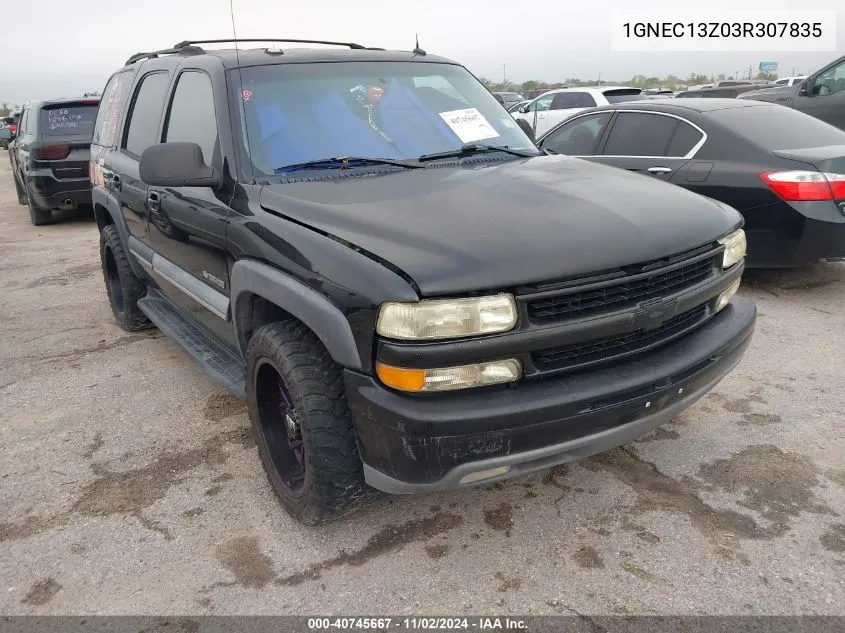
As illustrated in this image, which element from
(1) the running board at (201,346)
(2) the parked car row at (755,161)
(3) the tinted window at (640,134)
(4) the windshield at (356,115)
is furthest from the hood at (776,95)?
(1) the running board at (201,346)

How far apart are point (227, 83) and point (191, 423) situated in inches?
68.6

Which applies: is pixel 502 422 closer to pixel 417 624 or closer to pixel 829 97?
pixel 417 624

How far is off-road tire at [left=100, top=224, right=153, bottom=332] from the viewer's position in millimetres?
4641

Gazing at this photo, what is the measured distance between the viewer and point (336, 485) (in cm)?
237

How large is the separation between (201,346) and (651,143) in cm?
409

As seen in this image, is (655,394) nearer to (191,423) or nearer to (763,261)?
(191,423)

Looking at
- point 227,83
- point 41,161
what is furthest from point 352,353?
point 41,161

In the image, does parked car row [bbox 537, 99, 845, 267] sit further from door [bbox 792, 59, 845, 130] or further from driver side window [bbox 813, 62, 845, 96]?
driver side window [bbox 813, 62, 845, 96]

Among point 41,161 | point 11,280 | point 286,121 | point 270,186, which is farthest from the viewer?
point 41,161

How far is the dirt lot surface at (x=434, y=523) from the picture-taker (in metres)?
2.28

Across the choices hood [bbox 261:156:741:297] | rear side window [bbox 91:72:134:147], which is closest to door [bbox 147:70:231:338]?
hood [bbox 261:156:741:297]

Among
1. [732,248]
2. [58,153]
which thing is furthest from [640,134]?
[58,153]

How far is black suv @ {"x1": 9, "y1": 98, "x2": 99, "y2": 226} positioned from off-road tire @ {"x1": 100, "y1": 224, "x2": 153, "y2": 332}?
4.81 meters

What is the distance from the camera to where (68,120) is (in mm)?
9242
